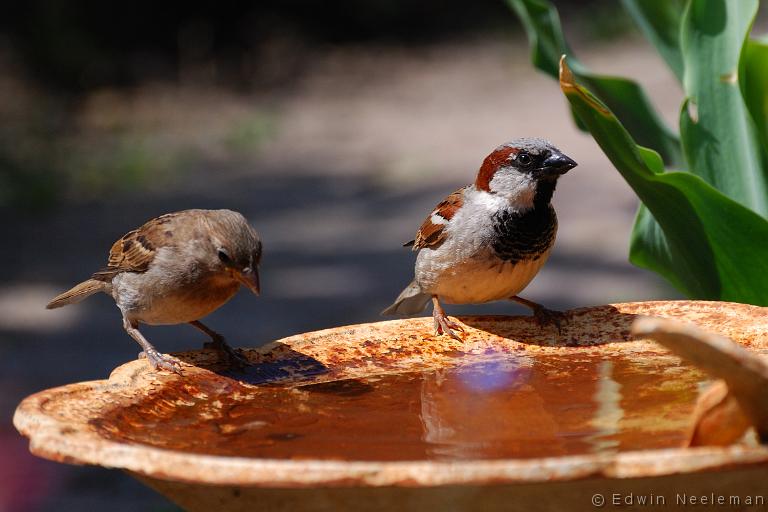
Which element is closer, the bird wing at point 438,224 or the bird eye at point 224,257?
the bird eye at point 224,257

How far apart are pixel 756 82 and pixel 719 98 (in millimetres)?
124

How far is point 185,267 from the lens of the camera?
3141mm

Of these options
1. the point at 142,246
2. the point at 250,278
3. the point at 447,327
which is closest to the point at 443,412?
the point at 447,327

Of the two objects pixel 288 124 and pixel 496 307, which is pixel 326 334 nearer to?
pixel 496 307

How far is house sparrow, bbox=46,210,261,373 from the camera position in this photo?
308 centimetres

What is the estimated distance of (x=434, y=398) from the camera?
8.00 feet

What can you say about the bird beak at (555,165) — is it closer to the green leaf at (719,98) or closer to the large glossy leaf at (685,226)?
the large glossy leaf at (685,226)

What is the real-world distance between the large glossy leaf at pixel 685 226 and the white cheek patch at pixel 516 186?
0.33m

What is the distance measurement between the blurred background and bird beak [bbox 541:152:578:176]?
2069 mm

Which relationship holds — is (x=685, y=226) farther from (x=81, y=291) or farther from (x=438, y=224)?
(x=81, y=291)

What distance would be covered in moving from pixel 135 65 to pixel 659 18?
10.3 metres

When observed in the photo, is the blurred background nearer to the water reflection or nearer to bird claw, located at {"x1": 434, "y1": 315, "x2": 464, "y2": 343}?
bird claw, located at {"x1": 434, "y1": 315, "x2": 464, "y2": 343}

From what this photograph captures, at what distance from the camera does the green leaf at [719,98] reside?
127 inches

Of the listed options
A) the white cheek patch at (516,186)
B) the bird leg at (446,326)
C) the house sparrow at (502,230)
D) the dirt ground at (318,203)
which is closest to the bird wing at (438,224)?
the house sparrow at (502,230)
